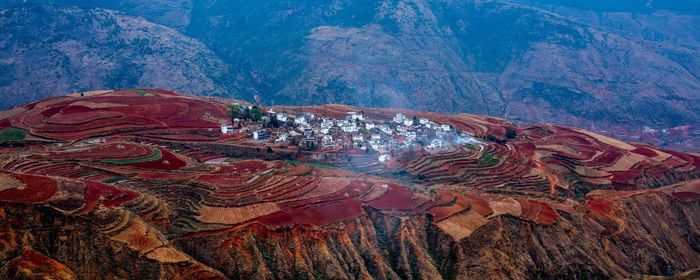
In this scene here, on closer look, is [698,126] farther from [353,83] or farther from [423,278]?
[423,278]

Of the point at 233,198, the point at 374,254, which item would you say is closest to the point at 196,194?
the point at 233,198

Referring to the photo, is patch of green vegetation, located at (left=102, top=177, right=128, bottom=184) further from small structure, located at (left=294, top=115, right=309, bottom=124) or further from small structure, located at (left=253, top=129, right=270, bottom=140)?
small structure, located at (left=294, top=115, right=309, bottom=124)

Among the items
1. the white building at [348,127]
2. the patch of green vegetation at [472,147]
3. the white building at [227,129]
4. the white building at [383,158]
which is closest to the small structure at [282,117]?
the white building at [348,127]

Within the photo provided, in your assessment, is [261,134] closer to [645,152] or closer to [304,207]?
[304,207]

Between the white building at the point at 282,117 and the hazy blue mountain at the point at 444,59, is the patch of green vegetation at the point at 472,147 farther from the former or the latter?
the hazy blue mountain at the point at 444,59

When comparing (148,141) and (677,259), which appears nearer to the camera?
(677,259)

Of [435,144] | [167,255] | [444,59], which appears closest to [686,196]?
[435,144]
